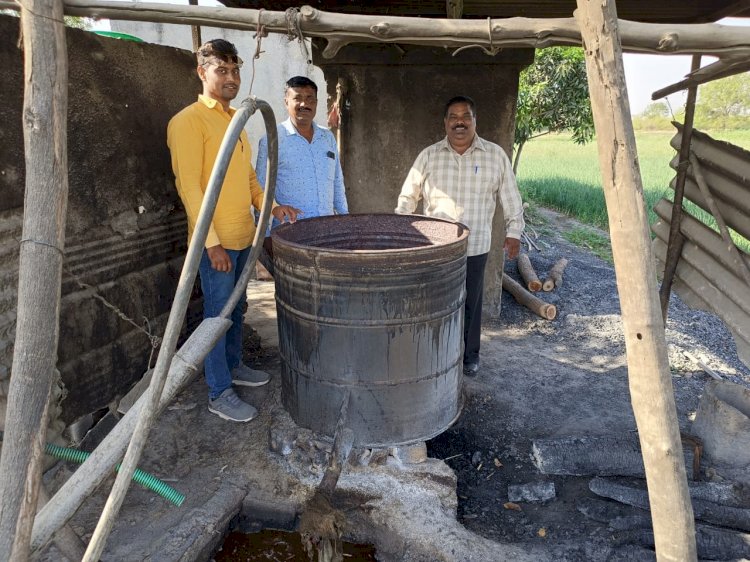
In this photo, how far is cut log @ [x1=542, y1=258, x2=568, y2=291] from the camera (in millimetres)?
6621

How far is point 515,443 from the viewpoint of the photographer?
12.1ft

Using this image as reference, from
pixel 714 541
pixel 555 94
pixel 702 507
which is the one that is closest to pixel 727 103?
pixel 555 94

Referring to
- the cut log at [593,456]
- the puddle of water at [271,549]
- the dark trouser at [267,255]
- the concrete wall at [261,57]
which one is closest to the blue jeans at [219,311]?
the dark trouser at [267,255]

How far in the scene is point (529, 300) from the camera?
6.07 meters

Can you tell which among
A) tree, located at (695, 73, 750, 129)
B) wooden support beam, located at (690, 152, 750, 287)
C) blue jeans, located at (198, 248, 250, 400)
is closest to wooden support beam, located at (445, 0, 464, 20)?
wooden support beam, located at (690, 152, 750, 287)

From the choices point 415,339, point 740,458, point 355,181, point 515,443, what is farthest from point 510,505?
point 355,181

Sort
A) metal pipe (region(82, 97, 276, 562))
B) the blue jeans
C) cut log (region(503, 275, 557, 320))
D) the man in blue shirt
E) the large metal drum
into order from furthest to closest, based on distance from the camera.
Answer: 1. cut log (region(503, 275, 557, 320))
2. the man in blue shirt
3. the blue jeans
4. the large metal drum
5. metal pipe (region(82, 97, 276, 562))

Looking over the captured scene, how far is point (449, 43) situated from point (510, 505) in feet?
8.49

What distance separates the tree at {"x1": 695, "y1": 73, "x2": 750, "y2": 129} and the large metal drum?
189ft

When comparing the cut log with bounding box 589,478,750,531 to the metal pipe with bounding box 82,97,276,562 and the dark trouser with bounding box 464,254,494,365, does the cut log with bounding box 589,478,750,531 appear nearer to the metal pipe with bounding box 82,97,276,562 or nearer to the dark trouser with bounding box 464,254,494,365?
the dark trouser with bounding box 464,254,494,365

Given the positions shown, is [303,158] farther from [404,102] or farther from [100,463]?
[100,463]

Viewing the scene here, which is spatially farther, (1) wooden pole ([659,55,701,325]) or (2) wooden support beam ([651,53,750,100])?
(1) wooden pole ([659,55,701,325])

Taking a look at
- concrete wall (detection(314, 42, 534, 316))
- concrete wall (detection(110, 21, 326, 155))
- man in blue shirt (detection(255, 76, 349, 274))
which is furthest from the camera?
concrete wall (detection(110, 21, 326, 155))

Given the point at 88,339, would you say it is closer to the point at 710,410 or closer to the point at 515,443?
the point at 515,443
